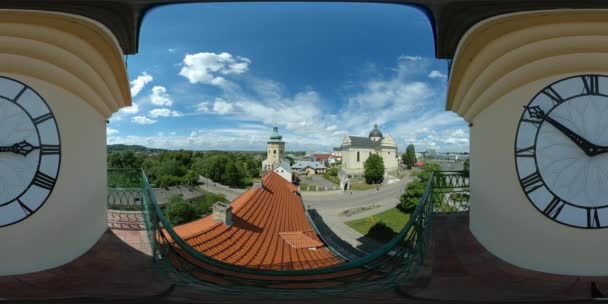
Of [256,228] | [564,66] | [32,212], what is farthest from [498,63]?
[32,212]

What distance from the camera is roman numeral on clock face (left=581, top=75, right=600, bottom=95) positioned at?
3.30ft

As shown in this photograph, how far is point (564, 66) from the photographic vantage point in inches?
40.4

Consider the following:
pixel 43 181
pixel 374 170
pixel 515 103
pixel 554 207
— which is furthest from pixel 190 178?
pixel 554 207

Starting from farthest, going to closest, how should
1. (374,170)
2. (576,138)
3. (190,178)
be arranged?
(374,170) → (190,178) → (576,138)

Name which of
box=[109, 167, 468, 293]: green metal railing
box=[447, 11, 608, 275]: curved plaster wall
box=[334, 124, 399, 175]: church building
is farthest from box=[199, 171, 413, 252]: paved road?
box=[447, 11, 608, 275]: curved plaster wall

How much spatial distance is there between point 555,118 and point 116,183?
215cm

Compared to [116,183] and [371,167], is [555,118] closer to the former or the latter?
→ [371,167]

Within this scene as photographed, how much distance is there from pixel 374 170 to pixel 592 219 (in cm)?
168

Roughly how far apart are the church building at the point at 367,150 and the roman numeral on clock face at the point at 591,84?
963mm

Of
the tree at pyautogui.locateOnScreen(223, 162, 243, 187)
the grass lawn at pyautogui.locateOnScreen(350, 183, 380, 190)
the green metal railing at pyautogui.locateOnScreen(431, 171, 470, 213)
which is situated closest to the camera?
the green metal railing at pyautogui.locateOnScreen(431, 171, 470, 213)

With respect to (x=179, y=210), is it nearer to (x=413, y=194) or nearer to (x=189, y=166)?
(x=189, y=166)

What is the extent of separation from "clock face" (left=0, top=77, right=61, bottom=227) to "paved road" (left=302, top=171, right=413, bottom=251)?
178 centimetres

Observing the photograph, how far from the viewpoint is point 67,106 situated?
3.55 ft

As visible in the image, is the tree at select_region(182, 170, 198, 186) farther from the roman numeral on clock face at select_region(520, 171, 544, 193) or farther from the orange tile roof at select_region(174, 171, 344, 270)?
the roman numeral on clock face at select_region(520, 171, 544, 193)
